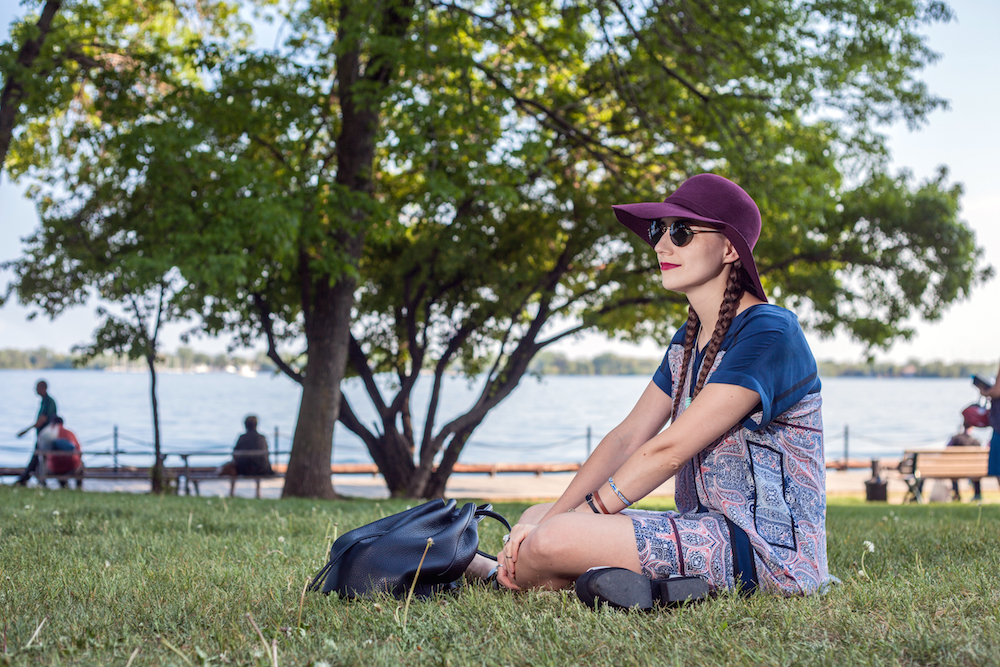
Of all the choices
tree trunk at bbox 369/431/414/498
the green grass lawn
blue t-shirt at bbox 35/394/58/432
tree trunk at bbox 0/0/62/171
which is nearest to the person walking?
blue t-shirt at bbox 35/394/58/432

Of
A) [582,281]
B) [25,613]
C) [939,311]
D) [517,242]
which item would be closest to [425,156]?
[517,242]

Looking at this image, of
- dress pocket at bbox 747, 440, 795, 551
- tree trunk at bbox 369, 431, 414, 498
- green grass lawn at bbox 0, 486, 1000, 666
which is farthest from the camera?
tree trunk at bbox 369, 431, 414, 498

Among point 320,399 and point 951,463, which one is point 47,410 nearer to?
point 320,399

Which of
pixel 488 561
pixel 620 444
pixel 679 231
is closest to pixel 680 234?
pixel 679 231

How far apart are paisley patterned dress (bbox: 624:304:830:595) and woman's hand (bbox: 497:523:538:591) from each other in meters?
0.38

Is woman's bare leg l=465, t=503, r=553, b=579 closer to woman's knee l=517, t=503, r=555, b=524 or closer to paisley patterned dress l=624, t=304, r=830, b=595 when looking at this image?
woman's knee l=517, t=503, r=555, b=524

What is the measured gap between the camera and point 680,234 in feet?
9.27

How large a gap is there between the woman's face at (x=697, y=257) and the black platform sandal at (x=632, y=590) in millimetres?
1010

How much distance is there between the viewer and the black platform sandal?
2.46 metres

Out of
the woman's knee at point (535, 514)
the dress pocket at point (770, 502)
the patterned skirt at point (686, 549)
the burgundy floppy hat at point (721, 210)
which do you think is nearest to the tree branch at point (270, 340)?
the woman's knee at point (535, 514)

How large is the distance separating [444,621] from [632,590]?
1.98ft

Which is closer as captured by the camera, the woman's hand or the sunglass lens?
the woman's hand

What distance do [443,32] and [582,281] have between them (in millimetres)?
6086

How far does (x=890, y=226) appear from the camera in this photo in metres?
13.1
